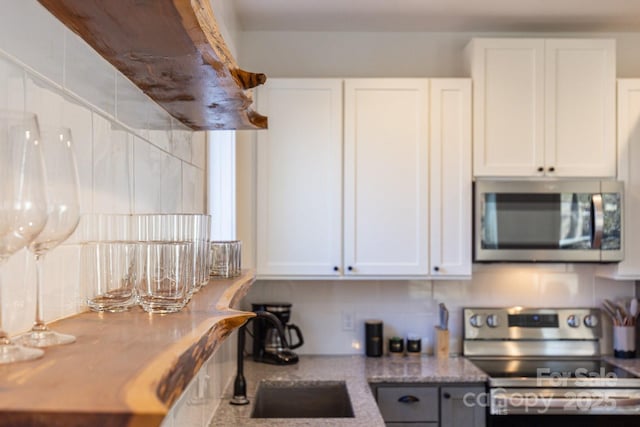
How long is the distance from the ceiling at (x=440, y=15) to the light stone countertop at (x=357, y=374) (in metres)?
1.74

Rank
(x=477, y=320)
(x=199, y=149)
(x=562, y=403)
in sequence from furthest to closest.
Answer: (x=477, y=320), (x=562, y=403), (x=199, y=149)

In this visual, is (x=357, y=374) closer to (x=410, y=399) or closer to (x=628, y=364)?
(x=410, y=399)

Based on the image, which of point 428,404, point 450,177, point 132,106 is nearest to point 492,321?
point 428,404

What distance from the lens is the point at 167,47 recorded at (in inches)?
33.6

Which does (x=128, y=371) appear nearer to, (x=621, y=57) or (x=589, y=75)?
(x=589, y=75)

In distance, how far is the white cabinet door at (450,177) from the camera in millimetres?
2920

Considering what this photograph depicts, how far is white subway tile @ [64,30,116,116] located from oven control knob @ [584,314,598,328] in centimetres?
293

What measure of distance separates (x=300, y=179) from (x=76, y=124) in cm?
207

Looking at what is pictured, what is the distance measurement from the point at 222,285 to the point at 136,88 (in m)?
0.43

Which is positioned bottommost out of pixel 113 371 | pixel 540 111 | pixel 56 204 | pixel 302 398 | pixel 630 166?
pixel 302 398

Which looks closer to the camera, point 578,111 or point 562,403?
point 562,403

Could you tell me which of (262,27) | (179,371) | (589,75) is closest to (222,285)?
(179,371)

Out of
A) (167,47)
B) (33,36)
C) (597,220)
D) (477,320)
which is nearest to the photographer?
(33,36)

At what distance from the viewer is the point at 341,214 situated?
2924 millimetres
